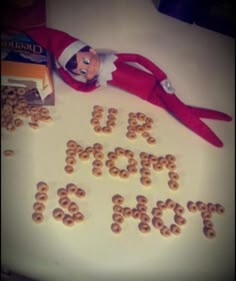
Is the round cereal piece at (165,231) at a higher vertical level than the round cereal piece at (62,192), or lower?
lower

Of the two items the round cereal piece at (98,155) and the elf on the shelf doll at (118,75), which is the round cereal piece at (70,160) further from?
the elf on the shelf doll at (118,75)

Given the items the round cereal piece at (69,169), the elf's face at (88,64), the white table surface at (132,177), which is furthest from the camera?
the elf's face at (88,64)

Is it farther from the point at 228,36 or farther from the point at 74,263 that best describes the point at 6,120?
the point at 228,36

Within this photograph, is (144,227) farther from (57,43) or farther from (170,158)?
(57,43)

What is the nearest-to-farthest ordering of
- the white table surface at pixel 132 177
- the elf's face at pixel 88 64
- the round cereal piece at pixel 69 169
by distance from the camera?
the white table surface at pixel 132 177 < the round cereal piece at pixel 69 169 < the elf's face at pixel 88 64

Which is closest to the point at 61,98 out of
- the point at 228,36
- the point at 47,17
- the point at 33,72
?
the point at 33,72

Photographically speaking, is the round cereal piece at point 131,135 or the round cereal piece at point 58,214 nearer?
the round cereal piece at point 58,214

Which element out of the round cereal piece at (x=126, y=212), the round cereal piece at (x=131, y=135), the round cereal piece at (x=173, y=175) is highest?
the round cereal piece at (x=131, y=135)

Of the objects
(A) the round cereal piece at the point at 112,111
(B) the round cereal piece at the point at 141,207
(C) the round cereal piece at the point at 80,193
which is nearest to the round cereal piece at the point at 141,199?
(B) the round cereal piece at the point at 141,207
